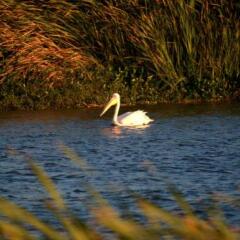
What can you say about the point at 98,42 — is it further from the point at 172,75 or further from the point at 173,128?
the point at 173,128

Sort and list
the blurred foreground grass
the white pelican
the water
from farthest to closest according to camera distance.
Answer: the white pelican
the water
the blurred foreground grass

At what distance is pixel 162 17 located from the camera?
843 inches

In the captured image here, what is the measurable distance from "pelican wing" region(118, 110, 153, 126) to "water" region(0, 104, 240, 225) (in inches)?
6.0

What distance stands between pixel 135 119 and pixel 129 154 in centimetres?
349

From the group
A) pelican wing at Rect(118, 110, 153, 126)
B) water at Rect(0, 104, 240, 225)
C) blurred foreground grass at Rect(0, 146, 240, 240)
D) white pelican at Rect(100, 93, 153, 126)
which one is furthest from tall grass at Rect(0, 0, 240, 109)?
→ blurred foreground grass at Rect(0, 146, 240, 240)

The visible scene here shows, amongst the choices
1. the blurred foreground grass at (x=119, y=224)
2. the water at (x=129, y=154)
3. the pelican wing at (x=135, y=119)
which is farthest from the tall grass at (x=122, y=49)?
the blurred foreground grass at (x=119, y=224)

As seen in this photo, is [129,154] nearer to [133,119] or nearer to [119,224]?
[133,119]

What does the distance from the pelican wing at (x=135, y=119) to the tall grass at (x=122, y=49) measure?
2.76 metres

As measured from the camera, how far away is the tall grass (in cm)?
2097

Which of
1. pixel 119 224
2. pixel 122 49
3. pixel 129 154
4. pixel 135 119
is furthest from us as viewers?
pixel 122 49

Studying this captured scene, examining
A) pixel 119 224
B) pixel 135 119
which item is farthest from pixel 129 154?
pixel 119 224

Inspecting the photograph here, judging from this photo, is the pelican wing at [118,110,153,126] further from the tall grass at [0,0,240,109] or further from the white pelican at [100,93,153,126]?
the tall grass at [0,0,240,109]

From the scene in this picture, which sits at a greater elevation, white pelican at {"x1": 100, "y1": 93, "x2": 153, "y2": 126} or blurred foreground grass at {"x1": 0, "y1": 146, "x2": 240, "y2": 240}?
blurred foreground grass at {"x1": 0, "y1": 146, "x2": 240, "y2": 240}

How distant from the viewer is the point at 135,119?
704 inches
